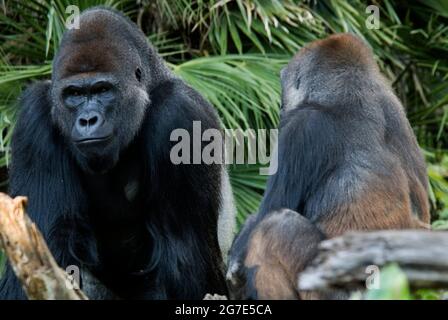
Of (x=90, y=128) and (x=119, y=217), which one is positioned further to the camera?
(x=119, y=217)

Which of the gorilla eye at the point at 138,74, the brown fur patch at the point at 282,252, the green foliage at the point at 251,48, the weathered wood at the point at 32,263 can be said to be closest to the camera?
the weathered wood at the point at 32,263

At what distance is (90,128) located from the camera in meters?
5.10

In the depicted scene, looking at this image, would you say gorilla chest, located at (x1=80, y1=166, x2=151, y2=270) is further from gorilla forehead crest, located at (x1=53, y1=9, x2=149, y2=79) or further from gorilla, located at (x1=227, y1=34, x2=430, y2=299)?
gorilla, located at (x1=227, y1=34, x2=430, y2=299)

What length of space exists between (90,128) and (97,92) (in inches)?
12.0

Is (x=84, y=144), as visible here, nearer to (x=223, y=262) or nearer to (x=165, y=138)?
(x=165, y=138)

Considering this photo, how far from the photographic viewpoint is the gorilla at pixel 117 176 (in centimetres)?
534

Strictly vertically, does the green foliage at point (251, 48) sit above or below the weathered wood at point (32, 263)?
above

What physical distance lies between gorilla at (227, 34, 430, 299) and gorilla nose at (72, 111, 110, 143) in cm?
97

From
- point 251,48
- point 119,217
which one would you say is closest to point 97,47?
point 119,217

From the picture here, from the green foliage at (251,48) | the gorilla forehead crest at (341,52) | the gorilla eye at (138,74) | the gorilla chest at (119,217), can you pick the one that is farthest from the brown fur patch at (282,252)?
the green foliage at (251,48)

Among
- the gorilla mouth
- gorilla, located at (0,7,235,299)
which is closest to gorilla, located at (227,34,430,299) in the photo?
gorilla, located at (0,7,235,299)

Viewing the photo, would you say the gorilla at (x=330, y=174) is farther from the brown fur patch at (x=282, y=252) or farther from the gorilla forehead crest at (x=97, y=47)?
the gorilla forehead crest at (x=97, y=47)

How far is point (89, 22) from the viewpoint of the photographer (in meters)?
5.59

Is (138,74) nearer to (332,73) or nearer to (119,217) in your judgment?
(119,217)
